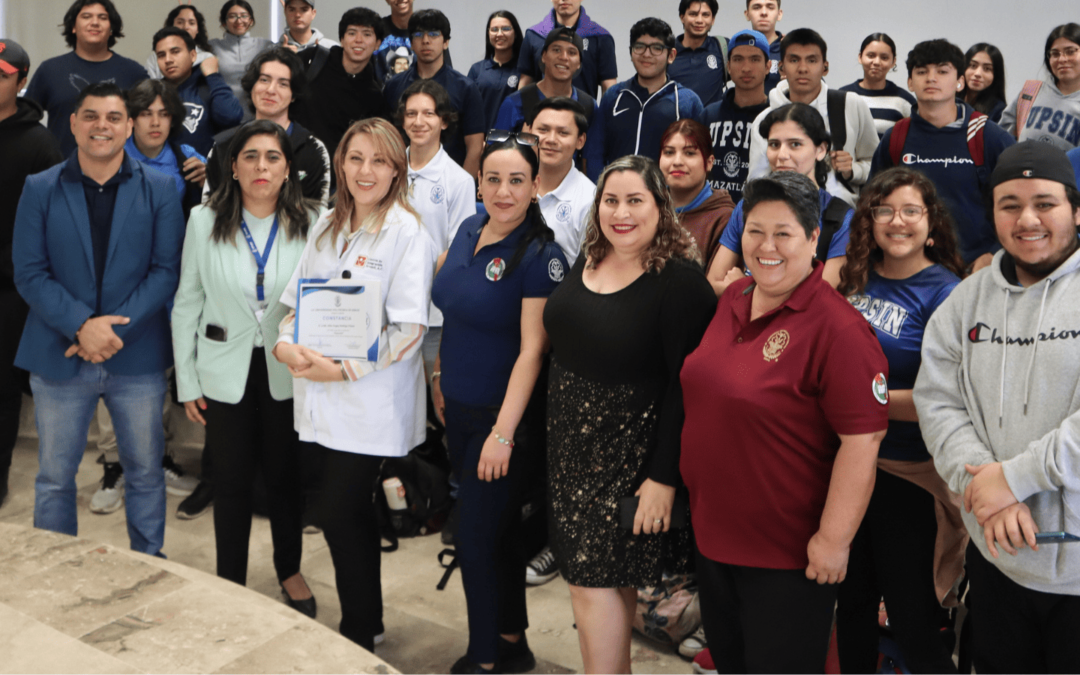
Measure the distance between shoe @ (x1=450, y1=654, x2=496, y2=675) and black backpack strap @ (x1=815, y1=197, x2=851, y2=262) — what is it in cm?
166

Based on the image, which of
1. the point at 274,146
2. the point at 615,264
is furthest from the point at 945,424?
the point at 274,146

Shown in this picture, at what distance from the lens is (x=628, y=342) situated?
2229 millimetres

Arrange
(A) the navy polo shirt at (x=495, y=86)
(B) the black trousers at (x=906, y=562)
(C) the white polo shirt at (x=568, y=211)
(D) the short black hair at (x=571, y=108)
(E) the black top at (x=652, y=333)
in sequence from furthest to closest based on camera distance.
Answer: (A) the navy polo shirt at (x=495, y=86)
(D) the short black hair at (x=571, y=108)
(C) the white polo shirt at (x=568, y=211)
(B) the black trousers at (x=906, y=562)
(E) the black top at (x=652, y=333)

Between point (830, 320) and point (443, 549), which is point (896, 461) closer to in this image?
point (830, 320)

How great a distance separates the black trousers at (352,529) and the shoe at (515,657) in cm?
44

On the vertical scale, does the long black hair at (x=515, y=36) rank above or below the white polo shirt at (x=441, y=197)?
above

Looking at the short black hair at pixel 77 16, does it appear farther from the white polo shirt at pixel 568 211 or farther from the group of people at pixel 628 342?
the white polo shirt at pixel 568 211

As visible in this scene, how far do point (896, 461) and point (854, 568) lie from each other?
34 cm

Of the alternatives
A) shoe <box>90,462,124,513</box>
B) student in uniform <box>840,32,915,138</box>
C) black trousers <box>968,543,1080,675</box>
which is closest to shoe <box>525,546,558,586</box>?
black trousers <box>968,543,1080,675</box>

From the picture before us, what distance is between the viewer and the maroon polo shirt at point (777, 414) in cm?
188

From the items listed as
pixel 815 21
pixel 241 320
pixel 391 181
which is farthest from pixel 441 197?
pixel 815 21

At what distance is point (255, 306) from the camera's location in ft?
10.0

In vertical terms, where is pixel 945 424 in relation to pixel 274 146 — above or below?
below

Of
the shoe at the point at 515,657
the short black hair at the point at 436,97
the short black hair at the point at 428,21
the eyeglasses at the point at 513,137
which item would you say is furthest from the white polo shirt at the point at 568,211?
the short black hair at the point at 428,21
